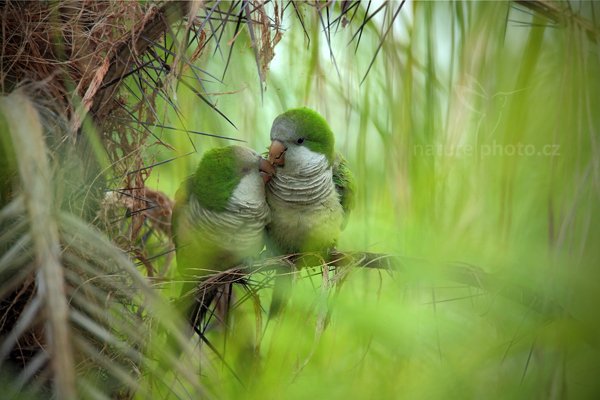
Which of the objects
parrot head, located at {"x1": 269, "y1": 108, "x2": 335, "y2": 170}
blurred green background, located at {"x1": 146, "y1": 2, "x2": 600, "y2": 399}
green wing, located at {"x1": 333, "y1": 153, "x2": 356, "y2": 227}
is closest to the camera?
blurred green background, located at {"x1": 146, "y1": 2, "x2": 600, "y2": 399}

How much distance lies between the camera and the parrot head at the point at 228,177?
1821 mm

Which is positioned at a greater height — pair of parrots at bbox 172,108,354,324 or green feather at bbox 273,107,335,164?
green feather at bbox 273,107,335,164

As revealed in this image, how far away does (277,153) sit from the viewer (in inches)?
71.8

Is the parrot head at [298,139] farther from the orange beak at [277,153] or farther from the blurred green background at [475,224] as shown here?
the blurred green background at [475,224]

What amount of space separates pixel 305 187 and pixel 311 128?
19 cm

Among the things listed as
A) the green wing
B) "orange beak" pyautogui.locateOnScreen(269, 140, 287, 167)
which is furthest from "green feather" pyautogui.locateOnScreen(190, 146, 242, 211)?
the green wing

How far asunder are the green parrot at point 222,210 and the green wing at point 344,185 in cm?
Result: 26

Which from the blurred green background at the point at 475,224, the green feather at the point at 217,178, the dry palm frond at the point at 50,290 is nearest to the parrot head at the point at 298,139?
the green feather at the point at 217,178

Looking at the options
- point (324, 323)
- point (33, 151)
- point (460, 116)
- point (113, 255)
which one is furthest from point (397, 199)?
point (33, 151)

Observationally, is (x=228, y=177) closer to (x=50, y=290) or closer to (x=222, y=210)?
(x=222, y=210)

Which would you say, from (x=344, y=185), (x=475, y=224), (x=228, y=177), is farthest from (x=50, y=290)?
(x=344, y=185)

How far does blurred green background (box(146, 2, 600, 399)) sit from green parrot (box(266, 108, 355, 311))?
282 mm

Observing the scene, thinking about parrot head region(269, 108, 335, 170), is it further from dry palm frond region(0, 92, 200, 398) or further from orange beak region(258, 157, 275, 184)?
dry palm frond region(0, 92, 200, 398)

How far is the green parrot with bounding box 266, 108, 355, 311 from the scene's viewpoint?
5.93 feet
